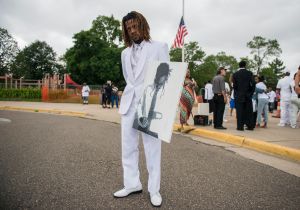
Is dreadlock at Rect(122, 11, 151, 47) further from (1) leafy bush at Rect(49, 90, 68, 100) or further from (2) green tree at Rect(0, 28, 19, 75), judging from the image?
(2) green tree at Rect(0, 28, 19, 75)

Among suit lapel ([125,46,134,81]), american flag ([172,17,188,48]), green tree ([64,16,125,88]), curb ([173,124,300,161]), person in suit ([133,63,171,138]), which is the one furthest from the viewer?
green tree ([64,16,125,88])

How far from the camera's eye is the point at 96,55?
52.8 metres

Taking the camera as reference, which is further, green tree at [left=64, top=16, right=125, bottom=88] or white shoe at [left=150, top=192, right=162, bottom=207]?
green tree at [left=64, top=16, right=125, bottom=88]

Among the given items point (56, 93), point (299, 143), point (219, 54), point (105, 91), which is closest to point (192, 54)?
point (219, 54)

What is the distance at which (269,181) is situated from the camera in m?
3.93

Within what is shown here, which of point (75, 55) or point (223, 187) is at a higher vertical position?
point (75, 55)

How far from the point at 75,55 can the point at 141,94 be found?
52633 mm

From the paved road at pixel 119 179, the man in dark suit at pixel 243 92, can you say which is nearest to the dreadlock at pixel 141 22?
the paved road at pixel 119 179

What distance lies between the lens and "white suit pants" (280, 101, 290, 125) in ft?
32.2

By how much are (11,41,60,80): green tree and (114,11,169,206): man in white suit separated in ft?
282

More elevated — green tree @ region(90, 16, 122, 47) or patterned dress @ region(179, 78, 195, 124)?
green tree @ region(90, 16, 122, 47)

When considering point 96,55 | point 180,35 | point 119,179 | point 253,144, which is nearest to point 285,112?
point 253,144

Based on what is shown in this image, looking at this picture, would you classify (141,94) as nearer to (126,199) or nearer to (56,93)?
(126,199)

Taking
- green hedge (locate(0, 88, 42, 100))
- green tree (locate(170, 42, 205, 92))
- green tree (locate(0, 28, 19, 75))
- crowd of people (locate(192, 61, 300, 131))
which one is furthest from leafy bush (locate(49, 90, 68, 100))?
green tree (locate(0, 28, 19, 75))
